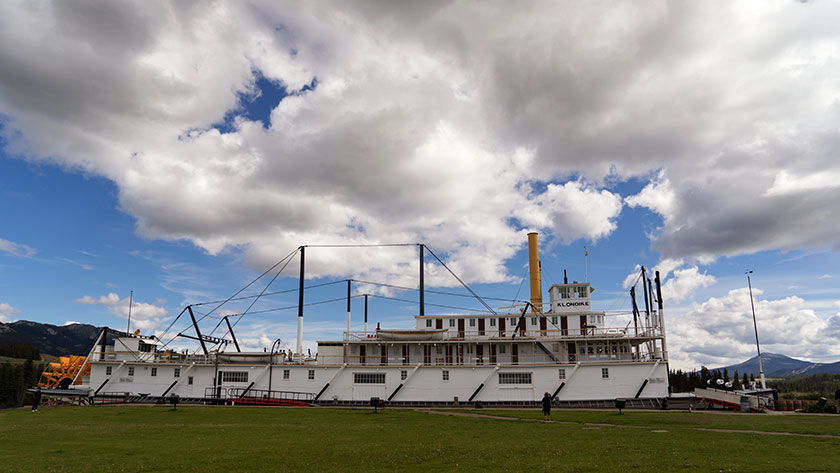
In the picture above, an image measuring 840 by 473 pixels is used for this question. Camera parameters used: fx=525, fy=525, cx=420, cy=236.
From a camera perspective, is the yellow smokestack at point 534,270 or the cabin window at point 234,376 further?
the yellow smokestack at point 534,270

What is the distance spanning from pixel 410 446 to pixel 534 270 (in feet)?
146

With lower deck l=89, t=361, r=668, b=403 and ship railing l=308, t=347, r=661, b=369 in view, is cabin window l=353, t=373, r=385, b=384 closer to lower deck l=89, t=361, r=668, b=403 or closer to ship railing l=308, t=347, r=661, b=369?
lower deck l=89, t=361, r=668, b=403

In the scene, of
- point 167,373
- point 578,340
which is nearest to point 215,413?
point 167,373

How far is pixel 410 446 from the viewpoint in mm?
17781

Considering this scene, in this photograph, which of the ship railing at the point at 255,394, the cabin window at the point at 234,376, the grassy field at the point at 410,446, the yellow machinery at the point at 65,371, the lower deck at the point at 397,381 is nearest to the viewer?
the grassy field at the point at 410,446

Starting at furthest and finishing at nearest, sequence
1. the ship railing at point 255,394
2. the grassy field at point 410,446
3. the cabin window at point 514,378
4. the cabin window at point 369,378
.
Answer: the cabin window at point 369,378
the ship railing at point 255,394
the cabin window at point 514,378
the grassy field at point 410,446

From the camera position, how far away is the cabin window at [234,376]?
165ft

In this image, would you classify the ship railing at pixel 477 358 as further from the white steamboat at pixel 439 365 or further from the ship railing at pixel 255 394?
the ship railing at pixel 255 394

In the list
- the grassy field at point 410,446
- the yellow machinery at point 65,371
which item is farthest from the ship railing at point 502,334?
the yellow machinery at point 65,371

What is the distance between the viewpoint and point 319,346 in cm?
5200

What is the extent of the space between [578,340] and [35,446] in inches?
1584

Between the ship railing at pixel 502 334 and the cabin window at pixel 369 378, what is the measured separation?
3.32 metres

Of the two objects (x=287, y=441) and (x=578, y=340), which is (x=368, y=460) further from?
(x=578, y=340)

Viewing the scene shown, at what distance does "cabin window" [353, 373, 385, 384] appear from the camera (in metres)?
48.9
